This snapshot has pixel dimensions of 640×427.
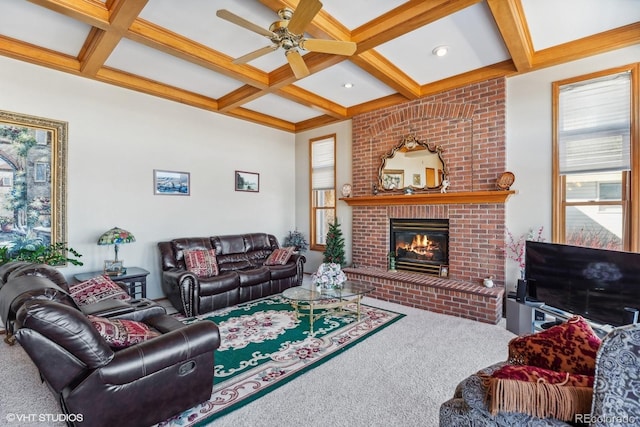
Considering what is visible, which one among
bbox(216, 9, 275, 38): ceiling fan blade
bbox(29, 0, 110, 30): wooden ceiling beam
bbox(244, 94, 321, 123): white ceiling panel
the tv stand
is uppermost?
bbox(244, 94, 321, 123): white ceiling panel

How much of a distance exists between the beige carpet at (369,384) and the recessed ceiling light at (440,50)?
10.5 ft

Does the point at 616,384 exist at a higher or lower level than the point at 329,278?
higher

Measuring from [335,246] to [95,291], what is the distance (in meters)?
3.67

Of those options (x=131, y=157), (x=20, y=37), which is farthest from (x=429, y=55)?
(x=20, y=37)

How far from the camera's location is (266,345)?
3.06 meters

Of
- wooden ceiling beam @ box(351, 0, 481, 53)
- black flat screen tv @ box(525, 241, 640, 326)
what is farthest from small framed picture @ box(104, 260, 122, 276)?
black flat screen tv @ box(525, 241, 640, 326)

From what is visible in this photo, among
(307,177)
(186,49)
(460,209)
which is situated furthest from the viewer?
(307,177)

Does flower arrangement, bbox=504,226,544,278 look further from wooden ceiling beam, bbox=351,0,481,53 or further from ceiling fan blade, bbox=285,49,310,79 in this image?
ceiling fan blade, bbox=285,49,310,79

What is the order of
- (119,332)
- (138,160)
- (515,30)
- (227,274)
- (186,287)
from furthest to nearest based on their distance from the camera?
(138,160) < (227,274) < (186,287) < (515,30) < (119,332)

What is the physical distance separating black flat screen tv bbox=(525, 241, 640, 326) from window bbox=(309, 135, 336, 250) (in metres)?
3.68

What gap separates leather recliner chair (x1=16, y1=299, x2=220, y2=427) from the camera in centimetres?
152

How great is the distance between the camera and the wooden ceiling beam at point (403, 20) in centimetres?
261

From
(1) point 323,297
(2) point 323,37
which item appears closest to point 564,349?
(1) point 323,297

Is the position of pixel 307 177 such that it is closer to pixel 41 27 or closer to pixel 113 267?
pixel 113 267
